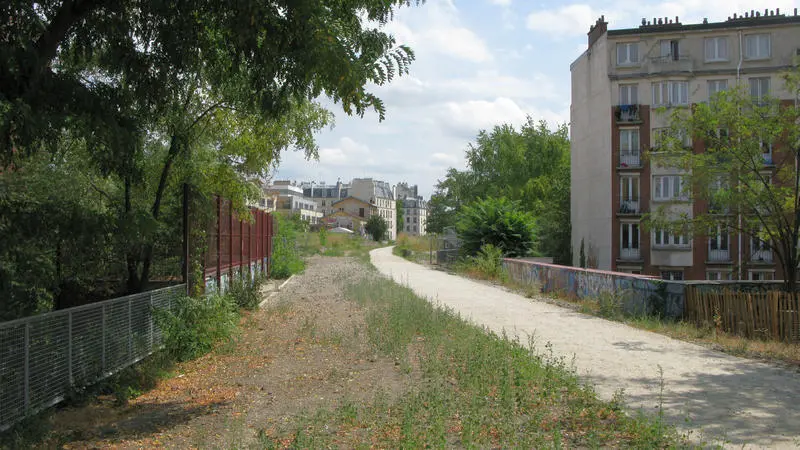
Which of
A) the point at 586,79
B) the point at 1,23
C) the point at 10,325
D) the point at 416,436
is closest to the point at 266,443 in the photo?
the point at 416,436

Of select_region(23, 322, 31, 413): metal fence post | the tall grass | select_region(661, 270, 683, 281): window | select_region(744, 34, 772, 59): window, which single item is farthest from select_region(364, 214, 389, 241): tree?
select_region(23, 322, 31, 413): metal fence post

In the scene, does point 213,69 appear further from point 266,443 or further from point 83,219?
point 266,443

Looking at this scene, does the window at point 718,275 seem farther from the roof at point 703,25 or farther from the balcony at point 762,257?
the roof at point 703,25

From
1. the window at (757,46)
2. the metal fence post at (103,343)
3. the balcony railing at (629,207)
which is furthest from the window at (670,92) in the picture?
the metal fence post at (103,343)

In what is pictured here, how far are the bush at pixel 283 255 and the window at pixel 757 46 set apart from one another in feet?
100

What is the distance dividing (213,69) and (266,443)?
556 cm

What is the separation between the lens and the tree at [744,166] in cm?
1806

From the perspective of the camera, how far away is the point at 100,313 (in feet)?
29.0

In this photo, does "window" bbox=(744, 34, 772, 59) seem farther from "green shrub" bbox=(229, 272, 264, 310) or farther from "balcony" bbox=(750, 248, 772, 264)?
"green shrub" bbox=(229, 272, 264, 310)

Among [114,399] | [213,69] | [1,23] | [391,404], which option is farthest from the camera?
[213,69]

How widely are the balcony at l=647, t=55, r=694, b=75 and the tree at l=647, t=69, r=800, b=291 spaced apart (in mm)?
24114

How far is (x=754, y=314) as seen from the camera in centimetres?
1497

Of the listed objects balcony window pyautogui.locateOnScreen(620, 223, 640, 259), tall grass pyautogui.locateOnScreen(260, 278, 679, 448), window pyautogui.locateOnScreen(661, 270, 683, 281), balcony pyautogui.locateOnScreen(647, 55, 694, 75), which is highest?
balcony pyautogui.locateOnScreen(647, 55, 694, 75)

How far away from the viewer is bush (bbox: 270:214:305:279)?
102 ft
